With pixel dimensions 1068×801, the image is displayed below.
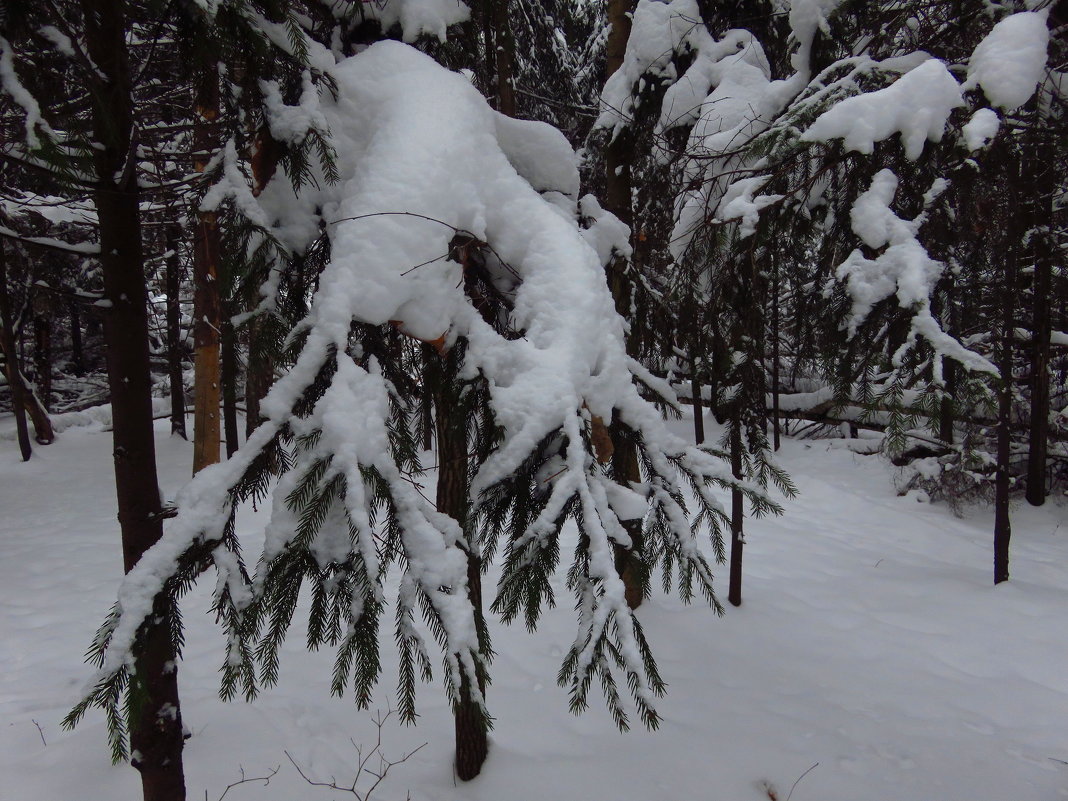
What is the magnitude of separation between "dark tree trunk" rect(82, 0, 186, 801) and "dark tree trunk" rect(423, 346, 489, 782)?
1.06m

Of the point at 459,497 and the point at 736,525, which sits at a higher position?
the point at 459,497

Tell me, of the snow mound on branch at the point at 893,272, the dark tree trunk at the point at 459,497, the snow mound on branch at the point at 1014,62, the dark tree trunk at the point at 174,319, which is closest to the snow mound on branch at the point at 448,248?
the dark tree trunk at the point at 459,497

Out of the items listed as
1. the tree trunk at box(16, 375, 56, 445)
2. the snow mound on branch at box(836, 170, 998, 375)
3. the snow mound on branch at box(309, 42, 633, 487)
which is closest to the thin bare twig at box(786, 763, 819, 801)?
the snow mound on branch at box(836, 170, 998, 375)

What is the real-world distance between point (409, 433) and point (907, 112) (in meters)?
2.41

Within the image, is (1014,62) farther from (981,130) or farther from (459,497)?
(459,497)

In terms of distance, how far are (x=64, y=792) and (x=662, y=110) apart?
613cm

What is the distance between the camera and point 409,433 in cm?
188

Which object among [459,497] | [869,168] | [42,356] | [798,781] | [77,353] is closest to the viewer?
[869,168]

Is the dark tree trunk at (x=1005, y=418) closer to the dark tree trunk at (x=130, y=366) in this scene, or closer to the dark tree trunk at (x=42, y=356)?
the dark tree trunk at (x=130, y=366)

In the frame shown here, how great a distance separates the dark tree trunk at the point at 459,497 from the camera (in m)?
1.87

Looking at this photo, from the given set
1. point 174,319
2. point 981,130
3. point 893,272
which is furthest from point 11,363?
point 981,130

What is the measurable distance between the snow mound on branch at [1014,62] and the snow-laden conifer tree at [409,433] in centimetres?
178

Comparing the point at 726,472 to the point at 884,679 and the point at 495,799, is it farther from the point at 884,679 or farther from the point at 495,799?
the point at 884,679

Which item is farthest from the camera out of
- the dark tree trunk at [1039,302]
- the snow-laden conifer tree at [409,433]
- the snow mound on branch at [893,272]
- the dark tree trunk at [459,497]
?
the dark tree trunk at [1039,302]
